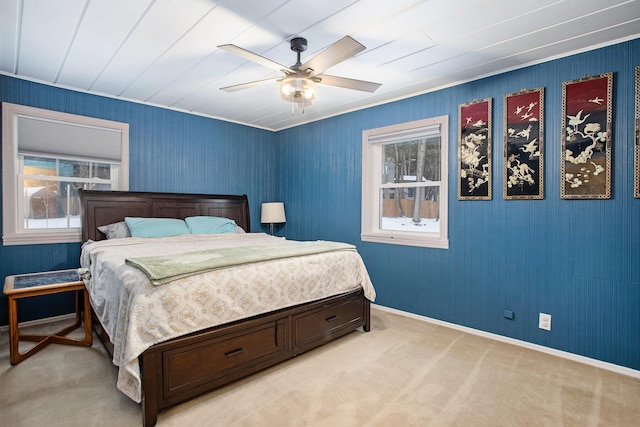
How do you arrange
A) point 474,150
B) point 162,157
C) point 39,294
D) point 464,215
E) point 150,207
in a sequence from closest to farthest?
point 39,294 < point 474,150 < point 464,215 < point 150,207 < point 162,157

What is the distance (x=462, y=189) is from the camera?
325cm

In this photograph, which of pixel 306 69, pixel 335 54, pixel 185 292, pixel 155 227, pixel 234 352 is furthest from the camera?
pixel 155 227

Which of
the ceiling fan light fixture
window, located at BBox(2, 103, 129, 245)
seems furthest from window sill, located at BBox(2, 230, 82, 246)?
the ceiling fan light fixture

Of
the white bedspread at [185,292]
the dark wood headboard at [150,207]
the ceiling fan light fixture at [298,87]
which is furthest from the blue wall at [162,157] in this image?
the ceiling fan light fixture at [298,87]

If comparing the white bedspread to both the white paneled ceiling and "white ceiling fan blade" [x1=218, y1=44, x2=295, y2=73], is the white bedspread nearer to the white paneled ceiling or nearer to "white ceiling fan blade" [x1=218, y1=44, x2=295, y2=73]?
"white ceiling fan blade" [x1=218, y1=44, x2=295, y2=73]

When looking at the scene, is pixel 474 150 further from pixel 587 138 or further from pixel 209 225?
pixel 209 225

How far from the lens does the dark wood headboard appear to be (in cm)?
353

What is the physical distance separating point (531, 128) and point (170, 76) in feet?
10.8

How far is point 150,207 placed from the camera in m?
3.94

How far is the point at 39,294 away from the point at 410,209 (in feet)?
11.5

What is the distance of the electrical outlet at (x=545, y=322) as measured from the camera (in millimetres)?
2748

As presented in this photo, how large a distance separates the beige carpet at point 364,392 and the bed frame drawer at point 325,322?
0.12 m

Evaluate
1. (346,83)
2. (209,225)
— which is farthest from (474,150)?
(209,225)

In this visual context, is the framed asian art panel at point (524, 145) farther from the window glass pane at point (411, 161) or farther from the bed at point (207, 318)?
the bed at point (207, 318)
